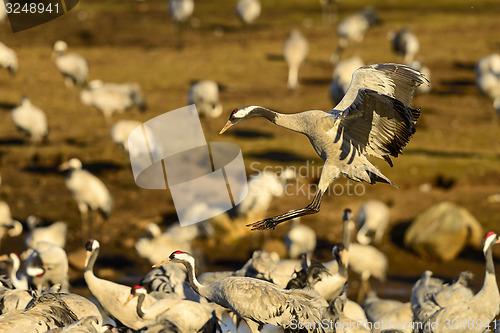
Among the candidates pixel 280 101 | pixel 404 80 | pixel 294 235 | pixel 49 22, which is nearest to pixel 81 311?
pixel 404 80

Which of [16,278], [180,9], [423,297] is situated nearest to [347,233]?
[423,297]

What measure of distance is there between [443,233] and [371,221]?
933 millimetres

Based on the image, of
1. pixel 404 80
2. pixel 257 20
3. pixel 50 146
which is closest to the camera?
pixel 404 80

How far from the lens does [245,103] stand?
1655 cm

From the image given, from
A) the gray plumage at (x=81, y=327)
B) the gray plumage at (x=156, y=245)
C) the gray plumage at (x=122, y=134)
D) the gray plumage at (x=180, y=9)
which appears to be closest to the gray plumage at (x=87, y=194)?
the gray plumage at (x=156, y=245)

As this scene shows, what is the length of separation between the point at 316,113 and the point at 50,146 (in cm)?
855

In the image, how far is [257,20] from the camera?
79.2 feet

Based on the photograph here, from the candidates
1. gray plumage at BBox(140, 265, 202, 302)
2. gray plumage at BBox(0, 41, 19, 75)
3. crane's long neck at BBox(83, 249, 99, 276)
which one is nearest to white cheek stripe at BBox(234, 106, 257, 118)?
gray plumage at BBox(140, 265, 202, 302)

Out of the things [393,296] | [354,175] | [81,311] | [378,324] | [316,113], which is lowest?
[393,296]

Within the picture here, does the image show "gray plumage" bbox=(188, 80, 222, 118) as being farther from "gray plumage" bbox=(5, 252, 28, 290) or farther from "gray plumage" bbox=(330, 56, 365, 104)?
"gray plumage" bbox=(5, 252, 28, 290)

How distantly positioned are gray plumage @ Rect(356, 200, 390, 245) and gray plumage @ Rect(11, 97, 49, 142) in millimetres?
5787

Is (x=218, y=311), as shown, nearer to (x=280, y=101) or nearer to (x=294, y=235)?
(x=294, y=235)

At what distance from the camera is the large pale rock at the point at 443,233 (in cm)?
1097

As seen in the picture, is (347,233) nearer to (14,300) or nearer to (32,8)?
(14,300)
